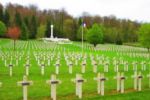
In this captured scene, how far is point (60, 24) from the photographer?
136625mm

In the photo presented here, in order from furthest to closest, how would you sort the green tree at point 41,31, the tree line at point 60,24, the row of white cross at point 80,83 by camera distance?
the green tree at point 41,31, the tree line at point 60,24, the row of white cross at point 80,83

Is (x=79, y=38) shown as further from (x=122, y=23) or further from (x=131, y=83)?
(x=131, y=83)

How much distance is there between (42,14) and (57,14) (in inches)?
227

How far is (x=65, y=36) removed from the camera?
126625 mm

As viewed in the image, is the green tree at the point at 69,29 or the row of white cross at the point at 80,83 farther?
the green tree at the point at 69,29

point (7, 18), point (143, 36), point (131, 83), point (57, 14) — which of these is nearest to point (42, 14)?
point (57, 14)

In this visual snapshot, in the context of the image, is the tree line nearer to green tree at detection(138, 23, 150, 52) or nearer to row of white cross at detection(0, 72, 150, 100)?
green tree at detection(138, 23, 150, 52)

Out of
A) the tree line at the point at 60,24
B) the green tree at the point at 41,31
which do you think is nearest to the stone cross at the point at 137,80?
the tree line at the point at 60,24

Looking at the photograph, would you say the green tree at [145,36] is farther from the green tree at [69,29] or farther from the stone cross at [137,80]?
the green tree at [69,29]

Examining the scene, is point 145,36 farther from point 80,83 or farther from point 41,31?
point 41,31

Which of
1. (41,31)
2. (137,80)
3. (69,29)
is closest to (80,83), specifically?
(137,80)

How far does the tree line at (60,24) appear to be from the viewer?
364 ft

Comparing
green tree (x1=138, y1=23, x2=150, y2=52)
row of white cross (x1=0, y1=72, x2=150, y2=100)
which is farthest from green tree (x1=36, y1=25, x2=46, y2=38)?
row of white cross (x1=0, y1=72, x2=150, y2=100)

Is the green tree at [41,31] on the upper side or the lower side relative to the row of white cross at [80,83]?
upper
